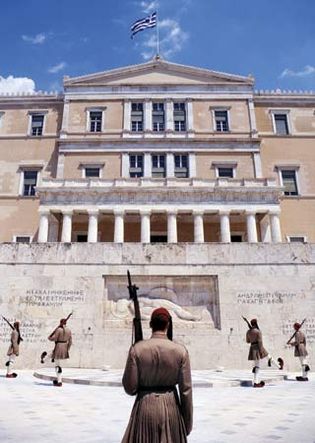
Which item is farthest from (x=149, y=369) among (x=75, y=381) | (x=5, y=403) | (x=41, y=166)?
(x=41, y=166)

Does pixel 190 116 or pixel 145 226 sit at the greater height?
pixel 190 116

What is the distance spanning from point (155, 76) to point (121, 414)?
37.1 m

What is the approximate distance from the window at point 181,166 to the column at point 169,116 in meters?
2.86

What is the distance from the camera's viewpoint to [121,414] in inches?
262

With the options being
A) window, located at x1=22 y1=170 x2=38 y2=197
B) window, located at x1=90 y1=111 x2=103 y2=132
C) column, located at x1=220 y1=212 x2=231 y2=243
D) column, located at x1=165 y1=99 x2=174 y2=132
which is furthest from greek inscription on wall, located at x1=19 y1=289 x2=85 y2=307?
window, located at x1=90 y1=111 x2=103 y2=132

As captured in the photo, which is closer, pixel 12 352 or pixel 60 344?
pixel 60 344

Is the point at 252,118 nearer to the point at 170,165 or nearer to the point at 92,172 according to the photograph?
the point at 170,165

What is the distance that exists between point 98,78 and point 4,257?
95.1 ft

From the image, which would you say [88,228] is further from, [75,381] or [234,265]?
[75,381]

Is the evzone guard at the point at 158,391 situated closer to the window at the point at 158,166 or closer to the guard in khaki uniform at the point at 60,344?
the guard in khaki uniform at the point at 60,344

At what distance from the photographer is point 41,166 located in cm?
3622

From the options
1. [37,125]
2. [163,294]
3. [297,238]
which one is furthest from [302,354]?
[37,125]

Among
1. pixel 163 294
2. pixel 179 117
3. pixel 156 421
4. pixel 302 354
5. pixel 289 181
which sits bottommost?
pixel 156 421

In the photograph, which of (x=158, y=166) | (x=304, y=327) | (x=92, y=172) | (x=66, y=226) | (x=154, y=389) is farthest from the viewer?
(x=92, y=172)
